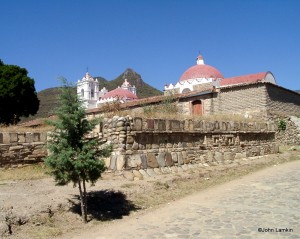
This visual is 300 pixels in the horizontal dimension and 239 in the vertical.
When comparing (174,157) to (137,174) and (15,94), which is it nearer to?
(137,174)

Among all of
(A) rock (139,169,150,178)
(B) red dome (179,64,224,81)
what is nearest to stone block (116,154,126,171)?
(A) rock (139,169,150,178)

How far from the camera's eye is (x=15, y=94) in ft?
106

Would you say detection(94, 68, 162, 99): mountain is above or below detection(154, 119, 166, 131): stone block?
above

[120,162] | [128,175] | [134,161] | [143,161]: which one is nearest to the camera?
[128,175]

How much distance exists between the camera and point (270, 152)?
16.8 meters

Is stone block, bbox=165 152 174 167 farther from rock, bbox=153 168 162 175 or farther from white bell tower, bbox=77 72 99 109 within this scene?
white bell tower, bbox=77 72 99 109

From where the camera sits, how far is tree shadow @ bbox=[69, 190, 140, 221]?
7.05 meters

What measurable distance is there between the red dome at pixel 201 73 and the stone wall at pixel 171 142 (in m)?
16.0

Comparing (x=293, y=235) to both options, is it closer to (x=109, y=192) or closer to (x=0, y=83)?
(x=109, y=192)

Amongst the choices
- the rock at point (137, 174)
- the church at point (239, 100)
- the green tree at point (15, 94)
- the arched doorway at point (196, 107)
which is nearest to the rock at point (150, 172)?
the rock at point (137, 174)

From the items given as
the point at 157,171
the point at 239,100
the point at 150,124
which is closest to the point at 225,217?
the point at 157,171

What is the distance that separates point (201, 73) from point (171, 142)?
21.0m

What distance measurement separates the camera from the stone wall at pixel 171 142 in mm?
9875

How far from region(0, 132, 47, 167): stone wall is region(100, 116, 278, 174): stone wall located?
1986 mm
